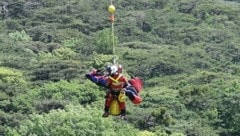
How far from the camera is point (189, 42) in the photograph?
95.8 meters

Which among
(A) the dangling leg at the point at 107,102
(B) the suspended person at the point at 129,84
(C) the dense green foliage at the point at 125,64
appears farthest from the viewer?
(C) the dense green foliage at the point at 125,64

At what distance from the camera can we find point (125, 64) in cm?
7944

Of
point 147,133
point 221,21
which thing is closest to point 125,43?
point 221,21

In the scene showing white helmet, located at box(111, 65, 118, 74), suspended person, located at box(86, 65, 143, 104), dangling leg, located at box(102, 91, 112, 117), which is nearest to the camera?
white helmet, located at box(111, 65, 118, 74)

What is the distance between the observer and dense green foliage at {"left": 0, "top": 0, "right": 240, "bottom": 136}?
48562 millimetres

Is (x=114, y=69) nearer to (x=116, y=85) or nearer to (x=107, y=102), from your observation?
(x=116, y=85)

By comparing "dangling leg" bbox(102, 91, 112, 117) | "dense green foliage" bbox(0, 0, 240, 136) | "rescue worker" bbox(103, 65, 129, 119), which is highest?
"rescue worker" bbox(103, 65, 129, 119)

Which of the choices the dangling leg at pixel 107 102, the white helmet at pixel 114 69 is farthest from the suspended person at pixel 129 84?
the dangling leg at pixel 107 102

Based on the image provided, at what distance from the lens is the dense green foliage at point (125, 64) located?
159 ft

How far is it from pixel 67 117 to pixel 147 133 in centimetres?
528

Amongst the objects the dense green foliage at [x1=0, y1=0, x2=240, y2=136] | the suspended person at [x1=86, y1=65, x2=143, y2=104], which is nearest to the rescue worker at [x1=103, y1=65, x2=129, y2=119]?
the suspended person at [x1=86, y1=65, x2=143, y2=104]

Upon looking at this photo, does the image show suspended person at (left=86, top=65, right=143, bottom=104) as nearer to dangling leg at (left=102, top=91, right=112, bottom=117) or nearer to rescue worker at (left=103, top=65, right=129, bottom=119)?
rescue worker at (left=103, top=65, right=129, bottom=119)

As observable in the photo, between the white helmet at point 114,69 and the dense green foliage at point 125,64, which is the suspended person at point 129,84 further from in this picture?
the dense green foliage at point 125,64

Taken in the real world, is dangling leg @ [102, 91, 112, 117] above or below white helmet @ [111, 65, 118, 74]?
below
